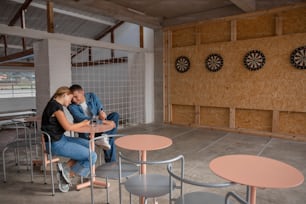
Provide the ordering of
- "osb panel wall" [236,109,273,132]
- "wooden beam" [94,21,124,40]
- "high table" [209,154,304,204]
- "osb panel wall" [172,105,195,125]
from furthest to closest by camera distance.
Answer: "wooden beam" [94,21,124,40], "osb panel wall" [172,105,195,125], "osb panel wall" [236,109,273,132], "high table" [209,154,304,204]

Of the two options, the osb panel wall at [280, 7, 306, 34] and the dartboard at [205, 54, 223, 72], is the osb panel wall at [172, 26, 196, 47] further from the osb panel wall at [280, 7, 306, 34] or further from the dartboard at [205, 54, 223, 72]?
the osb panel wall at [280, 7, 306, 34]

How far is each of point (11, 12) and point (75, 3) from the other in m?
3.07

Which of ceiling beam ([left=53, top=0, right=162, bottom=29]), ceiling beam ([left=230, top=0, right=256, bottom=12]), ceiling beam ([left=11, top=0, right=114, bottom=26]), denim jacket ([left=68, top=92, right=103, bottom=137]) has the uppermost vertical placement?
ceiling beam ([left=11, top=0, right=114, bottom=26])

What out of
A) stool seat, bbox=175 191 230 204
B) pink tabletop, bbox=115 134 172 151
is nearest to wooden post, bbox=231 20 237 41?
pink tabletop, bbox=115 134 172 151

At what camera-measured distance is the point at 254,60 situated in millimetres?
4906

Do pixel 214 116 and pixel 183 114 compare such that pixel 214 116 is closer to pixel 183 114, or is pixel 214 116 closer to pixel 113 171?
pixel 183 114

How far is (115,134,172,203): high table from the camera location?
1.87m

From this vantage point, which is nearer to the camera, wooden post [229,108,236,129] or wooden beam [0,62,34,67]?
wooden post [229,108,236,129]

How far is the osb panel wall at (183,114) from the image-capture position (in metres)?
6.07

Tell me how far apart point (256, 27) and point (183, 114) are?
272cm

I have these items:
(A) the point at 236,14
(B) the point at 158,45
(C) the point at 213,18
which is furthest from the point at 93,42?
(A) the point at 236,14

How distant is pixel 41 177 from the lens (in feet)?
9.74

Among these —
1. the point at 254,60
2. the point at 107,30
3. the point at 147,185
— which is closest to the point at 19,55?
the point at 107,30

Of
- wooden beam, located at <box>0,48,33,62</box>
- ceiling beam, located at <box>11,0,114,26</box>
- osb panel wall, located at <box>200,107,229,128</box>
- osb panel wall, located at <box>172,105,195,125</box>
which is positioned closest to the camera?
osb panel wall, located at <box>200,107,229,128</box>
